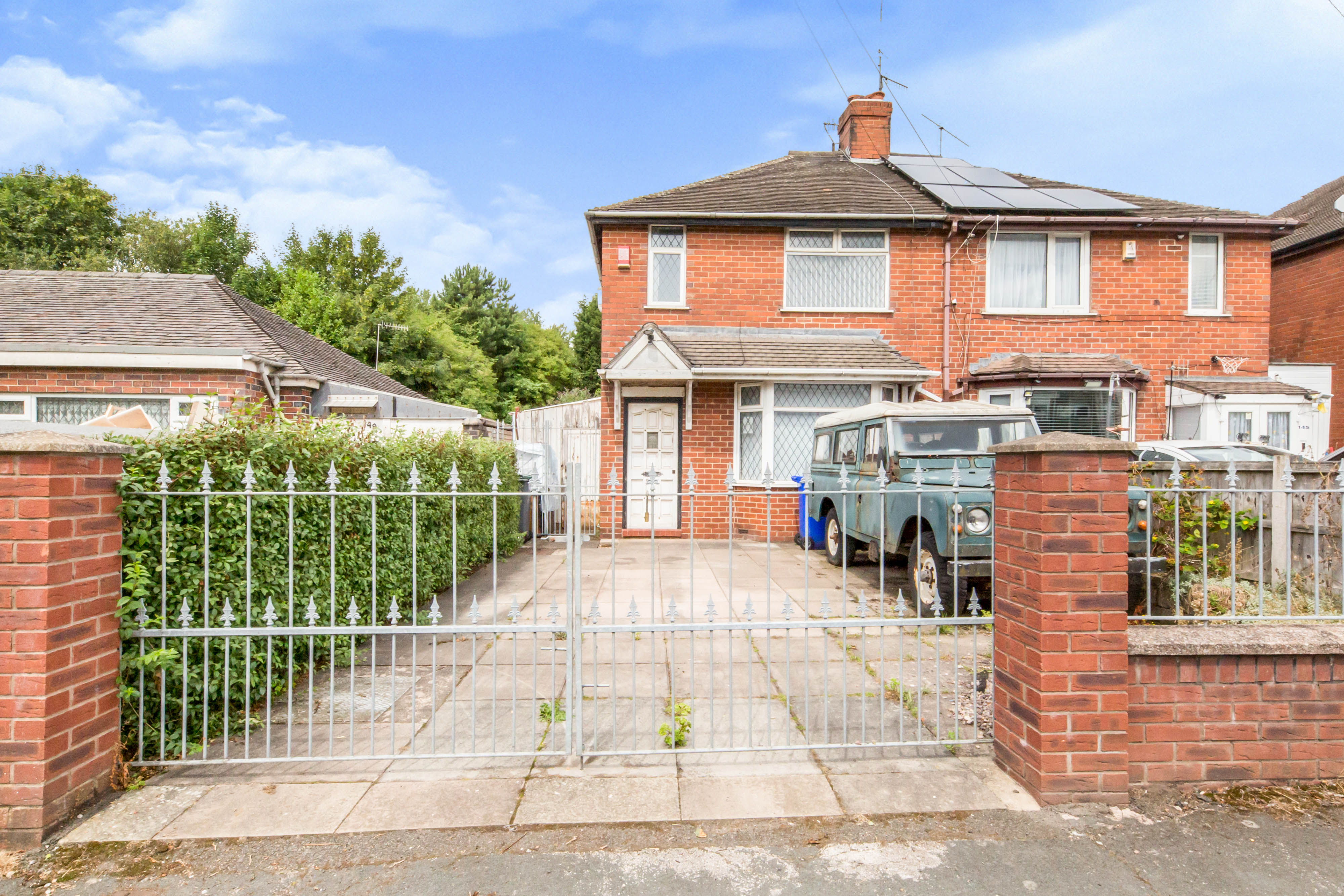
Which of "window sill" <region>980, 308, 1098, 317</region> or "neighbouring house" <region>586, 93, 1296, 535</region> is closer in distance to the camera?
"neighbouring house" <region>586, 93, 1296, 535</region>

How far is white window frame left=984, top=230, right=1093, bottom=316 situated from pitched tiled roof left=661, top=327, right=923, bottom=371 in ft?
7.13

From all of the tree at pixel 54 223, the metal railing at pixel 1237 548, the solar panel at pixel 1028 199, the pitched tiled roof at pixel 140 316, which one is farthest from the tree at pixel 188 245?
the metal railing at pixel 1237 548

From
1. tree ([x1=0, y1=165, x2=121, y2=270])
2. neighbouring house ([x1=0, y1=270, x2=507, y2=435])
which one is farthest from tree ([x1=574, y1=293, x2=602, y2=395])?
neighbouring house ([x1=0, y1=270, x2=507, y2=435])

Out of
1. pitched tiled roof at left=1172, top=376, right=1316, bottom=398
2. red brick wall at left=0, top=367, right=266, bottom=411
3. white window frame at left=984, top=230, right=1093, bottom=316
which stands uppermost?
white window frame at left=984, top=230, right=1093, bottom=316

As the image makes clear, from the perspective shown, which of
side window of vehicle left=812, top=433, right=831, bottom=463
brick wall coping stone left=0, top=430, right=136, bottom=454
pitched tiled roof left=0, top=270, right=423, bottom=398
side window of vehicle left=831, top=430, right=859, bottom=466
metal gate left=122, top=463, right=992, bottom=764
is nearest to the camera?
brick wall coping stone left=0, top=430, right=136, bottom=454

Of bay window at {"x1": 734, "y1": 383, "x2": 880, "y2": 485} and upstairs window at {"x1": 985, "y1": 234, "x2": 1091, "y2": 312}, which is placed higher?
upstairs window at {"x1": 985, "y1": 234, "x2": 1091, "y2": 312}

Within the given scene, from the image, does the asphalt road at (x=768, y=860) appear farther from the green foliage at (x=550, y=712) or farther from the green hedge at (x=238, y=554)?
the green foliage at (x=550, y=712)

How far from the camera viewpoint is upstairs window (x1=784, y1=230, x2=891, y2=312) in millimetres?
12555

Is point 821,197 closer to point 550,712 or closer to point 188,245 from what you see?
point 550,712

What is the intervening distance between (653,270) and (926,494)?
29.0 feet

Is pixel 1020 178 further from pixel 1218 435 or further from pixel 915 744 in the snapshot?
pixel 915 744

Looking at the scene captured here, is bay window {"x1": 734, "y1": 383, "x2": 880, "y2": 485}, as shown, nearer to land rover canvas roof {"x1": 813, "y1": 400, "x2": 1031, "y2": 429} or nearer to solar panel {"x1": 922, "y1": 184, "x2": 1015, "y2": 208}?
solar panel {"x1": 922, "y1": 184, "x2": 1015, "y2": 208}

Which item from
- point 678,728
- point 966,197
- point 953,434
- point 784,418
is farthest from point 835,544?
point 966,197

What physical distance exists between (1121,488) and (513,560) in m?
7.92
